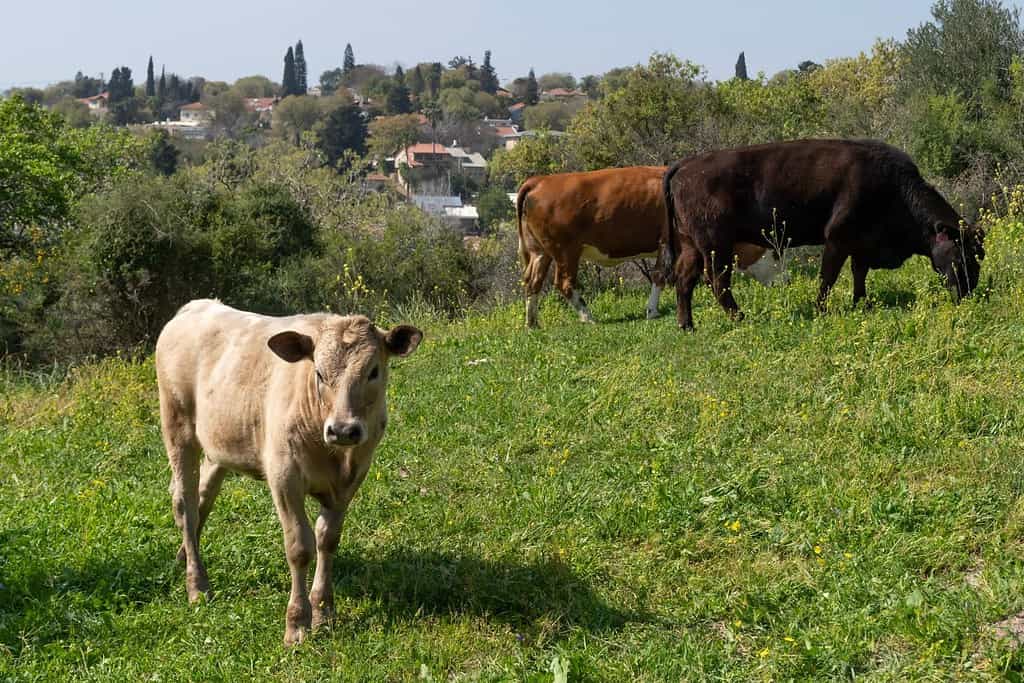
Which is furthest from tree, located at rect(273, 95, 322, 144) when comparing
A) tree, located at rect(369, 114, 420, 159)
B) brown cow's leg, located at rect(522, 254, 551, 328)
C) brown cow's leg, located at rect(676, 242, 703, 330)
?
brown cow's leg, located at rect(676, 242, 703, 330)

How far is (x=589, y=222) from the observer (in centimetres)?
1463

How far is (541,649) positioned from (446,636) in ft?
1.74

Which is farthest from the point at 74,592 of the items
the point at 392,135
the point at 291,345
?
the point at 392,135

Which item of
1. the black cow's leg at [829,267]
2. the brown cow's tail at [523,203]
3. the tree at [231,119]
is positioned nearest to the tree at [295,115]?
the tree at [231,119]

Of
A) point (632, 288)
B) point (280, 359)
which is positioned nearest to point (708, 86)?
point (632, 288)

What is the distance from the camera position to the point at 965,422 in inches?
306

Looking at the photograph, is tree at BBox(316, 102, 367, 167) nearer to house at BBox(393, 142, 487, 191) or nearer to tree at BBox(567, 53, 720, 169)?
house at BBox(393, 142, 487, 191)

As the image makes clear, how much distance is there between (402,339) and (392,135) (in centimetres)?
13162

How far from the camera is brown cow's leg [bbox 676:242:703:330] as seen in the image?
1241 centimetres

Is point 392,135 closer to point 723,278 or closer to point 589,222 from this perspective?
point 589,222

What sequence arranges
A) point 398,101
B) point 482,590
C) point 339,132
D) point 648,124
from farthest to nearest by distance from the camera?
point 398,101 → point 339,132 → point 648,124 → point 482,590

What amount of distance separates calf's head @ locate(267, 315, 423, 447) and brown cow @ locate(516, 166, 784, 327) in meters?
8.55

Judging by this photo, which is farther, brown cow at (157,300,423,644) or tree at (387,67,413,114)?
tree at (387,67,413,114)

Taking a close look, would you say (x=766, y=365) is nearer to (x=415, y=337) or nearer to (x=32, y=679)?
(x=415, y=337)
